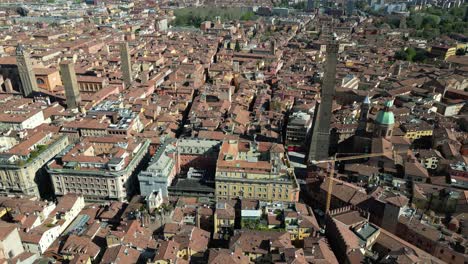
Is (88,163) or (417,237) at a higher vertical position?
(88,163)

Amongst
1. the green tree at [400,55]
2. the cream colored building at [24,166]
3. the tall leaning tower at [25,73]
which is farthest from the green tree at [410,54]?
the cream colored building at [24,166]

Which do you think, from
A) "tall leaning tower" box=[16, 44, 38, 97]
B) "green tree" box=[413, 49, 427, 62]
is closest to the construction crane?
"tall leaning tower" box=[16, 44, 38, 97]

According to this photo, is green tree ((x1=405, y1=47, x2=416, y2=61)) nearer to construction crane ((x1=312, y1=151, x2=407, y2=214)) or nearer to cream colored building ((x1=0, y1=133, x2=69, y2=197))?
construction crane ((x1=312, y1=151, x2=407, y2=214))

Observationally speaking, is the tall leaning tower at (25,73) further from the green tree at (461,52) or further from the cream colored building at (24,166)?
the green tree at (461,52)

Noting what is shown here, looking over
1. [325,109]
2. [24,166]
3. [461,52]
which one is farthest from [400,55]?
[24,166]

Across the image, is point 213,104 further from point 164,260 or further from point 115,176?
point 164,260

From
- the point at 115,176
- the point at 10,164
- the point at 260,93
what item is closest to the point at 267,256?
the point at 115,176
